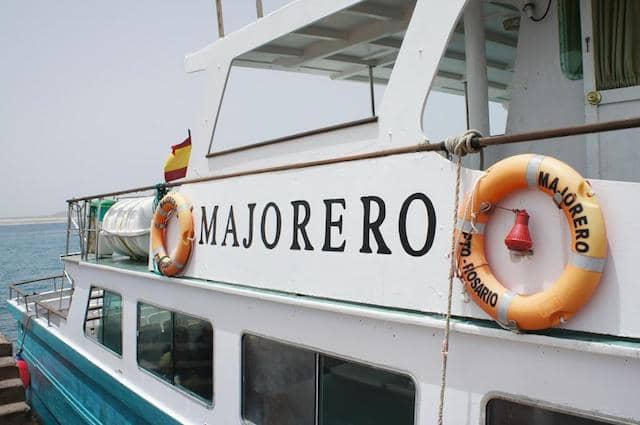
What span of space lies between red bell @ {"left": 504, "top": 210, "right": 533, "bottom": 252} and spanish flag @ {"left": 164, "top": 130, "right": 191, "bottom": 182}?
455 cm

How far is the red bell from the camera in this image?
200 centimetres

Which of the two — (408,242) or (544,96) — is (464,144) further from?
(544,96)

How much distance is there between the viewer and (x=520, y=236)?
2.01 metres

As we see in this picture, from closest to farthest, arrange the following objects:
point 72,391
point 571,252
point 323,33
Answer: point 571,252 → point 323,33 → point 72,391

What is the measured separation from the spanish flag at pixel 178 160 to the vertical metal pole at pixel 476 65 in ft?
12.2

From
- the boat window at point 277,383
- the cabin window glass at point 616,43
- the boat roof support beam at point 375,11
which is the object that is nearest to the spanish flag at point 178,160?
the boat window at point 277,383

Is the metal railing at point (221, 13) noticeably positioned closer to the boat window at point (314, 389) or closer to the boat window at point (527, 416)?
the boat window at point (314, 389)

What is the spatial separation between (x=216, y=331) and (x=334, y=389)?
1.22 metres

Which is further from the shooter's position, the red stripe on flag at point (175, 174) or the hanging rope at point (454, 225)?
the red stripe on flag at point (175, 174)

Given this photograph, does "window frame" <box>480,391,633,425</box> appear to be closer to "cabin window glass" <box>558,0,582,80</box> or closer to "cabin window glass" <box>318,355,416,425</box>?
"cabin window glass" <box>318,355,416,425</box>

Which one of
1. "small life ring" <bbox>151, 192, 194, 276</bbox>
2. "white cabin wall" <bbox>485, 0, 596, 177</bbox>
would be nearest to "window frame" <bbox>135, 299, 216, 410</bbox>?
"small life ring" <bbox>151, 192, 194, 276</bbox>

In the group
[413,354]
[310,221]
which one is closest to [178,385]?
[310,221]

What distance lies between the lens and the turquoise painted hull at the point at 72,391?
493 centimetres

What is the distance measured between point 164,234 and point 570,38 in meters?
3.35
